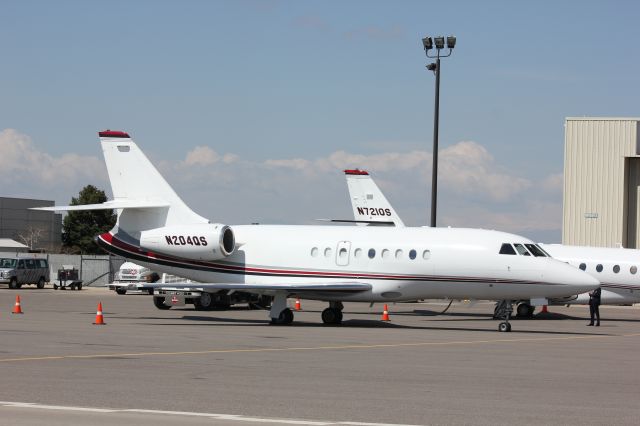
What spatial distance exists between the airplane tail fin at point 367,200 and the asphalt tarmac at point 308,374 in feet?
66.4

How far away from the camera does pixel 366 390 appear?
15.1 meters

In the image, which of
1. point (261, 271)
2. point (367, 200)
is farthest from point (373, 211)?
point (261, 271)

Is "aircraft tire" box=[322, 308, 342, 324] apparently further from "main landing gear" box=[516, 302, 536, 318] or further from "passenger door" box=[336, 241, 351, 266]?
"main landing gear" box=[516, 302, 536, 318]

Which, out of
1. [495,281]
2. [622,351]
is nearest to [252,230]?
[495,281]

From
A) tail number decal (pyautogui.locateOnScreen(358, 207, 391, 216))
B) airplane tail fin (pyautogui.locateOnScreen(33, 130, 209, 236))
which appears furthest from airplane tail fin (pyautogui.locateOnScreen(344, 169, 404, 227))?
airplane tail fin (pyautogui.locateOnScreen(33, 130, 209, 236))

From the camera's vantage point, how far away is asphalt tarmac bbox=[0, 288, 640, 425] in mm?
12742

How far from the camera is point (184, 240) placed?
111 feet

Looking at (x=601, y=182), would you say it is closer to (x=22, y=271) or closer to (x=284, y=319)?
(x=22, y=271)

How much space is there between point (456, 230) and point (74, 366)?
16.8 metres

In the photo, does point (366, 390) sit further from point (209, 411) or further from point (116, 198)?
point (116, 198)

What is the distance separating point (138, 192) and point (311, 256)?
6355 millimetres

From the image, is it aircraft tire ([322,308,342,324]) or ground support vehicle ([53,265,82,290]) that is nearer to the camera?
aircraft tire ([322,308,342,324])

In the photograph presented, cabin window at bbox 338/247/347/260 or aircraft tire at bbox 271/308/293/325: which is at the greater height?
cabin window at bbox 338/247/347/260

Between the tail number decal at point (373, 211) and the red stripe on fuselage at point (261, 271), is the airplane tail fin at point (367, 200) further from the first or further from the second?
the red stripe on fuselage at point (261, 271)
